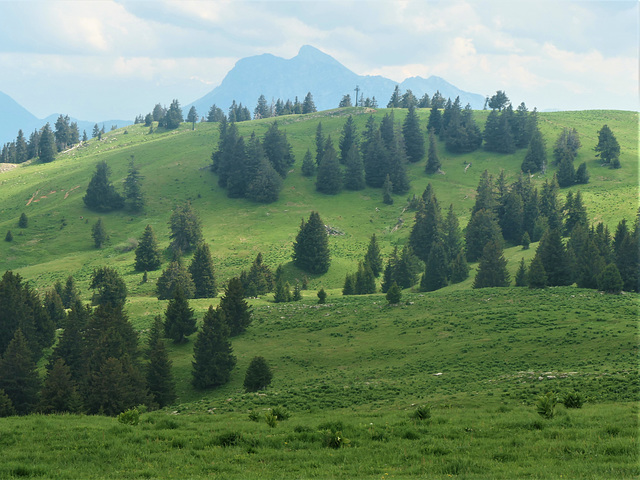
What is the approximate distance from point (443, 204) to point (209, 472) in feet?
422

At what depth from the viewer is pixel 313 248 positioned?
10000 cm

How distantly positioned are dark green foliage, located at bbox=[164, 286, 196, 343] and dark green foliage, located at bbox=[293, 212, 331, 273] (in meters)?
46.5

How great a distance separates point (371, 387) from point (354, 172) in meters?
123

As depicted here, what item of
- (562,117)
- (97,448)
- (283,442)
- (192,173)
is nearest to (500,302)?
(283,442)

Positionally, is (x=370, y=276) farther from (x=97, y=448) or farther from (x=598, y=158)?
(x=598, y=158)

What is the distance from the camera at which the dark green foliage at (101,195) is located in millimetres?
135375

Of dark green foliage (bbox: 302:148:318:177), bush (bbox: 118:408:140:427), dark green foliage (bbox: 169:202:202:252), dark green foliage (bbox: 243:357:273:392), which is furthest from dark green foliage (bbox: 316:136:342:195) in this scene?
bush (bbox: 118:408:140:427)

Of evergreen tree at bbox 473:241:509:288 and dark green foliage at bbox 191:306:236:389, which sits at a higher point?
evergreen tree at bbox 473:241:509:288

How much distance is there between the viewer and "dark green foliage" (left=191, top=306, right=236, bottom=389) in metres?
42.6

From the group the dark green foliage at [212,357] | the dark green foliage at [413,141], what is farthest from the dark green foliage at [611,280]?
the dark green foliage at [413,141]

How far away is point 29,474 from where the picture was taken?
12.5m

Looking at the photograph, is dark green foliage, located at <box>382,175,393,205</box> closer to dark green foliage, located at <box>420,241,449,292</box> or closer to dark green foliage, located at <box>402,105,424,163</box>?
dark green foliage, located at <box>402,105,424,163</box>

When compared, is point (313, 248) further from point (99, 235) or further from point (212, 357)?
point (212, 357)

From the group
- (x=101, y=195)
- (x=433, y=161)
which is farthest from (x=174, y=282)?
(x=433, y=161)
